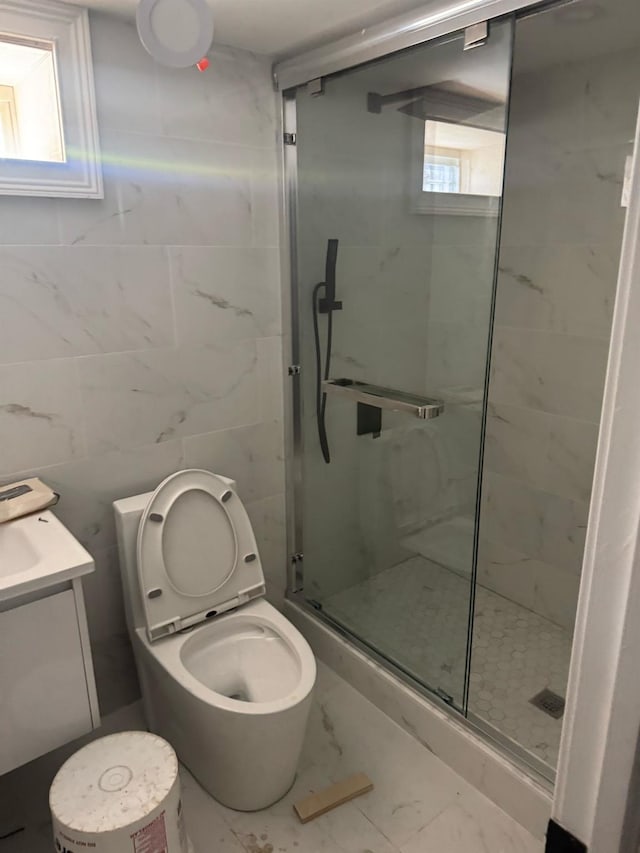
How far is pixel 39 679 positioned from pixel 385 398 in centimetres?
130

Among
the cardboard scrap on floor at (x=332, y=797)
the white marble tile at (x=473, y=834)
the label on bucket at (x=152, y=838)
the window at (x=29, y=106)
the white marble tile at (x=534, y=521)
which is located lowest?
the white marble tile at (x=473, y=834)

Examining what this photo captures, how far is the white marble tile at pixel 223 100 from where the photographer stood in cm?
179

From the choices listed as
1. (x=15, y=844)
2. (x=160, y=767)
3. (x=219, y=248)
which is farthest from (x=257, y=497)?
(x=15, y=844)

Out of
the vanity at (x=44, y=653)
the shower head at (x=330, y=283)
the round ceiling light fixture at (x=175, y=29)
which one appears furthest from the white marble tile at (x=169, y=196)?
the vanity at (x=44, y=653)

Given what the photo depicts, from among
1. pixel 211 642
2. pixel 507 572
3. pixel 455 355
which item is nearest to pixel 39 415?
pixel 211 642

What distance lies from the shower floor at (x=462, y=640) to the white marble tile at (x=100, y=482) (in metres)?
0.91

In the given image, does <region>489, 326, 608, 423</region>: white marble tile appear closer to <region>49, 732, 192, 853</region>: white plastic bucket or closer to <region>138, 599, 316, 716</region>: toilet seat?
<region>138, 599, 316, 716</region>: toilet seat

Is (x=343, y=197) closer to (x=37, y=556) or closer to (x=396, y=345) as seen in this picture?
(x=396, y=345)

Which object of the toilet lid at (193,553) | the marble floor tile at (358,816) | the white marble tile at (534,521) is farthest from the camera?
the white marble tile at (534,521)

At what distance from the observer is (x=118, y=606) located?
78.2 inches

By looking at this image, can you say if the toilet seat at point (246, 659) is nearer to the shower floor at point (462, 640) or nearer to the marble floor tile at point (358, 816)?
the marble floor tile at point (358, 816)

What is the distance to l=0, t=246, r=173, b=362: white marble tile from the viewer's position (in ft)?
5.36

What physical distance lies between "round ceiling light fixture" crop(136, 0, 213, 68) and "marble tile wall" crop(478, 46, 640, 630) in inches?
44.8

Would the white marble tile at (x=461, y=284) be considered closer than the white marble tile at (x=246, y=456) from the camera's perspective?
Yes
